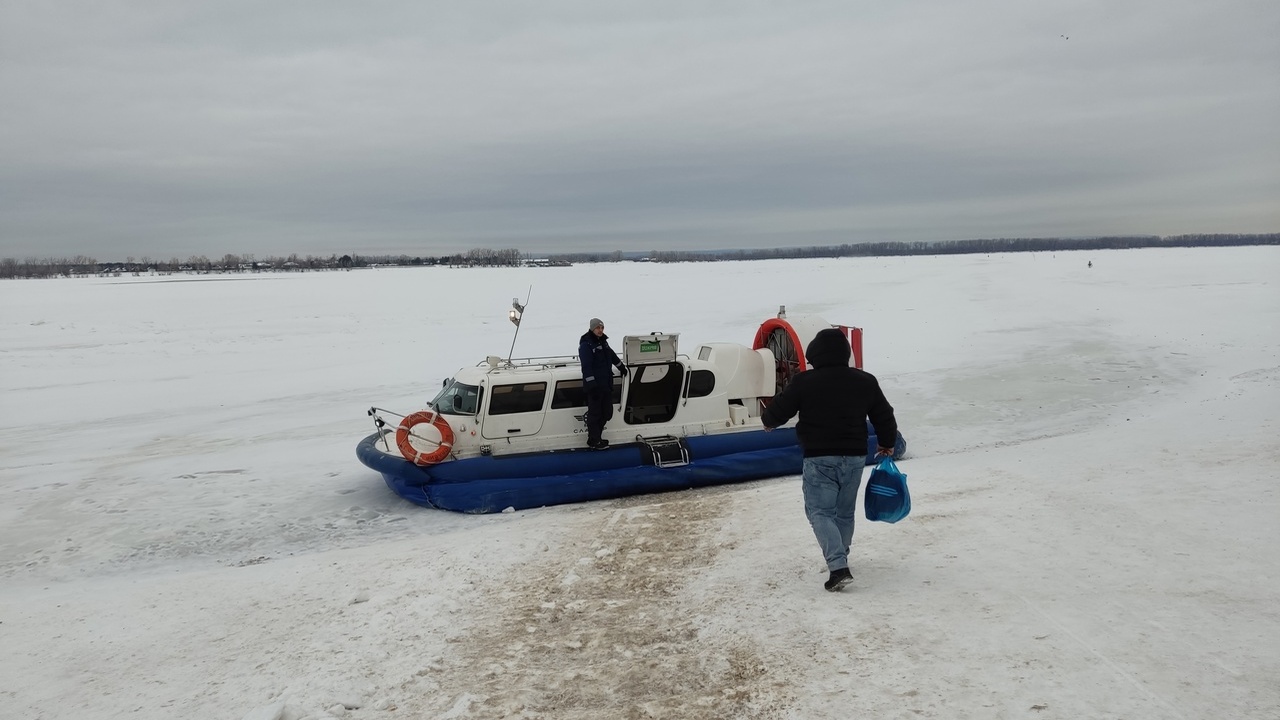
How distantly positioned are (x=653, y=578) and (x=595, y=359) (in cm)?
368

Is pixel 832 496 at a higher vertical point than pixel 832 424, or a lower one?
lower

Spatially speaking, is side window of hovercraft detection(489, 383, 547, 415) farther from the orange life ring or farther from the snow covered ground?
the snow covered ground

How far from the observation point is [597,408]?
8945 millimetres

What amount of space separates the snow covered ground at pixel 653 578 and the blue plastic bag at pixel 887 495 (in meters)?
0.41

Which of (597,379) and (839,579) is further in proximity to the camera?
(597,379)

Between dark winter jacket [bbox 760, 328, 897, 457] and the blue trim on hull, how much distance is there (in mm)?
4445

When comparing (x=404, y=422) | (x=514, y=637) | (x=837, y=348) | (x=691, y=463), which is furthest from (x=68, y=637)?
(x=691, y=463)

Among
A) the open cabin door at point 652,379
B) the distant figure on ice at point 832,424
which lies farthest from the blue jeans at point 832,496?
the open cabin door at point 652,379

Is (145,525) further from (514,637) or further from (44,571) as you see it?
(514,637)

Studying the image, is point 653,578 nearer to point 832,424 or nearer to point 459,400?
point 832,424

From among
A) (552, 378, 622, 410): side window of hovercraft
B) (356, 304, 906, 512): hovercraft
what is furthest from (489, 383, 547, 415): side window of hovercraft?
Answer: (552, 378, 622, 410): side window of hovercraft

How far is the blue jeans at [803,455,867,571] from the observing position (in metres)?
4.57

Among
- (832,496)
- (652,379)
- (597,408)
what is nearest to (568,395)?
(597,408)

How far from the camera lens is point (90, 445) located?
1144cm
